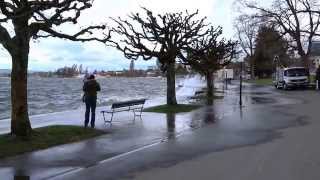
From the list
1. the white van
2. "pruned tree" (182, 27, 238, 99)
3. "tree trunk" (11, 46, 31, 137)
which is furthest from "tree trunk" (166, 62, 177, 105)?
the white van

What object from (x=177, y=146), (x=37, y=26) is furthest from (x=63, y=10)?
(x=177, y=146)

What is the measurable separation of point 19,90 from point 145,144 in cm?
361

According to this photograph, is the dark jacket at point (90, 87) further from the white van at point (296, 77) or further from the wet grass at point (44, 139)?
the white van at point (296, 77)

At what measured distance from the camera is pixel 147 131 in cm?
1973

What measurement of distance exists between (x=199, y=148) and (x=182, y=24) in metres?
19.7

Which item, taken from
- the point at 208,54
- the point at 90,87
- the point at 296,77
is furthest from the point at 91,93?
the point at 296,77

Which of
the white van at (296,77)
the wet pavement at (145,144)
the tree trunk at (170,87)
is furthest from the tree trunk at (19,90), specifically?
the white van at (296,77)

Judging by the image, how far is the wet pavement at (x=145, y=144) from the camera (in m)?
12.1

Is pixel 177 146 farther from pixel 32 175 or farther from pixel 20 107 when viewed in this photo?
pixel 32 175

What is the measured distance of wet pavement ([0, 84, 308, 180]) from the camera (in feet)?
39.8

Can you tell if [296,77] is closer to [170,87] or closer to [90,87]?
[170,87]

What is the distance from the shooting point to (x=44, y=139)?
16234 mm

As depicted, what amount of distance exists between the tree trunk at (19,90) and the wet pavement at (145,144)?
1.42 metres

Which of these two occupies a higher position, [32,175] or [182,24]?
[182,24]
